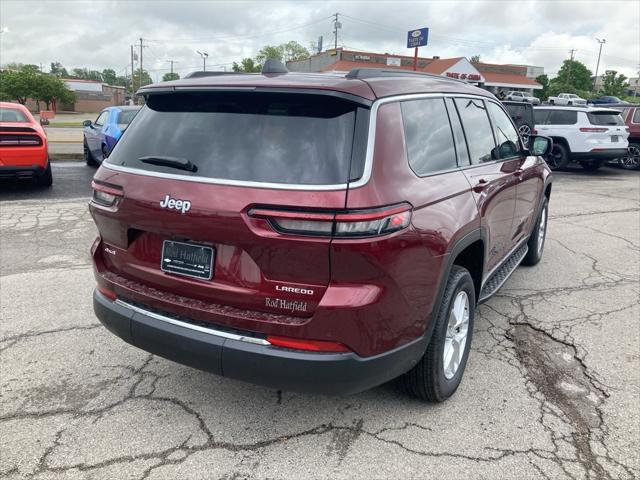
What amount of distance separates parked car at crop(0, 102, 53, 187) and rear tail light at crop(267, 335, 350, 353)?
8.07 m

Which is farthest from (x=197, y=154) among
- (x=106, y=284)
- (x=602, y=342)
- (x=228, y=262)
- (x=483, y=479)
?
(x=602, y=342)

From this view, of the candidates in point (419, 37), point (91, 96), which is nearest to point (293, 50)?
point (91, 96)

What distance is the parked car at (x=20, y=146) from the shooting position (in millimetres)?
8461

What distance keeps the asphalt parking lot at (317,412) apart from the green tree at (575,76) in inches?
3557

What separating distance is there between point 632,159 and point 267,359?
17730mm

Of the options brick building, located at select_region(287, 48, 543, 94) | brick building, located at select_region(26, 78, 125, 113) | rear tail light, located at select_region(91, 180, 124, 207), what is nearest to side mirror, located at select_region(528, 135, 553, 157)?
rear tail light, located at select_region(91, 180, 124, 207)

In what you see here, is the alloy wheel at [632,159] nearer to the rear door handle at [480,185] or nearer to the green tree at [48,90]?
the rear door handle at [480,185]

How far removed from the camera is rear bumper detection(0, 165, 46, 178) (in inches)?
337

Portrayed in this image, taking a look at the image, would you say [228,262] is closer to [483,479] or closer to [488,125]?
[483,479]

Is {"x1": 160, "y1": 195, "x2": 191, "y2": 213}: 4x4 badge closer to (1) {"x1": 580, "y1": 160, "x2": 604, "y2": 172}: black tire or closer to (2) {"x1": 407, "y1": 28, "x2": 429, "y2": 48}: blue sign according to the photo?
(1) {"x1": 580, "y1": 160, "x2": 604, "y2": 172}: black tire

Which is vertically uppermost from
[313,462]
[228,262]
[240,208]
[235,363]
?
[240,208]

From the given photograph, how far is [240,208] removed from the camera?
2.32 meters

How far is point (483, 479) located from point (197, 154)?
82.5 inches

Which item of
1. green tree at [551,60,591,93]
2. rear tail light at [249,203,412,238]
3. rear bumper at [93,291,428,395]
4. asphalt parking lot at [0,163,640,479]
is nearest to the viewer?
rear tail light at [249,203,412,238]
